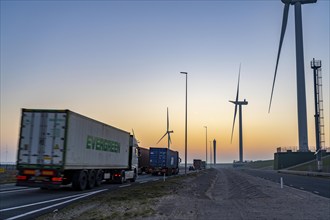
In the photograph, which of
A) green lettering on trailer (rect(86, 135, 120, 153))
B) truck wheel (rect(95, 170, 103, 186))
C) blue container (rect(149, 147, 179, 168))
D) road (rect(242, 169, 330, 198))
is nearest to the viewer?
green lettering on trailer (rect(86, 135, 120, 153))

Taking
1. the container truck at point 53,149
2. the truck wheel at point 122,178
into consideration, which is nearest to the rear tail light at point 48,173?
the container truck at point 53,149

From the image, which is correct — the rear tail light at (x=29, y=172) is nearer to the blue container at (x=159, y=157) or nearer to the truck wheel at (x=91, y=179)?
the truck wheel at (x=91, y=179)

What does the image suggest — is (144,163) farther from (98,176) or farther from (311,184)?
(98,176)

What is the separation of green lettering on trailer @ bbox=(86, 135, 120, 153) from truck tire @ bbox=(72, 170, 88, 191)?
1.57 meters

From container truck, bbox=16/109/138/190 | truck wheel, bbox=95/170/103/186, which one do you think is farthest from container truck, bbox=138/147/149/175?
container truck, bbox=16/109/138/190

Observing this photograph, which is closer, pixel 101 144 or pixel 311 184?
pixel 101 144

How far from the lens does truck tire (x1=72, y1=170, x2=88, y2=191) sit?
68.9 ft

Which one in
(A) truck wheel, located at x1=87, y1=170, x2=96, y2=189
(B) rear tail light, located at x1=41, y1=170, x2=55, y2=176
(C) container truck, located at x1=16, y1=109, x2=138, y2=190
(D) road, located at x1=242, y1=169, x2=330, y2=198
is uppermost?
(C) container truck, located at x1=16, y1=109, x2=138, y2=190

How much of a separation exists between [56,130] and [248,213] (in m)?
11.3

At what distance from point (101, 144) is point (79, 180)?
12.4ft

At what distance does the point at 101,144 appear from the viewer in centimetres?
2430

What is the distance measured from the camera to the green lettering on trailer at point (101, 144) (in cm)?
2230

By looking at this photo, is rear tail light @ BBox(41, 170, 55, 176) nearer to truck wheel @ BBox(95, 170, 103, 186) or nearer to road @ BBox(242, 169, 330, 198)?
truck wheel @ BBox(95, 170, 103, 186)

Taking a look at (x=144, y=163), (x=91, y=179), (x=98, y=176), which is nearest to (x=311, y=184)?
(x=98, y=176)
